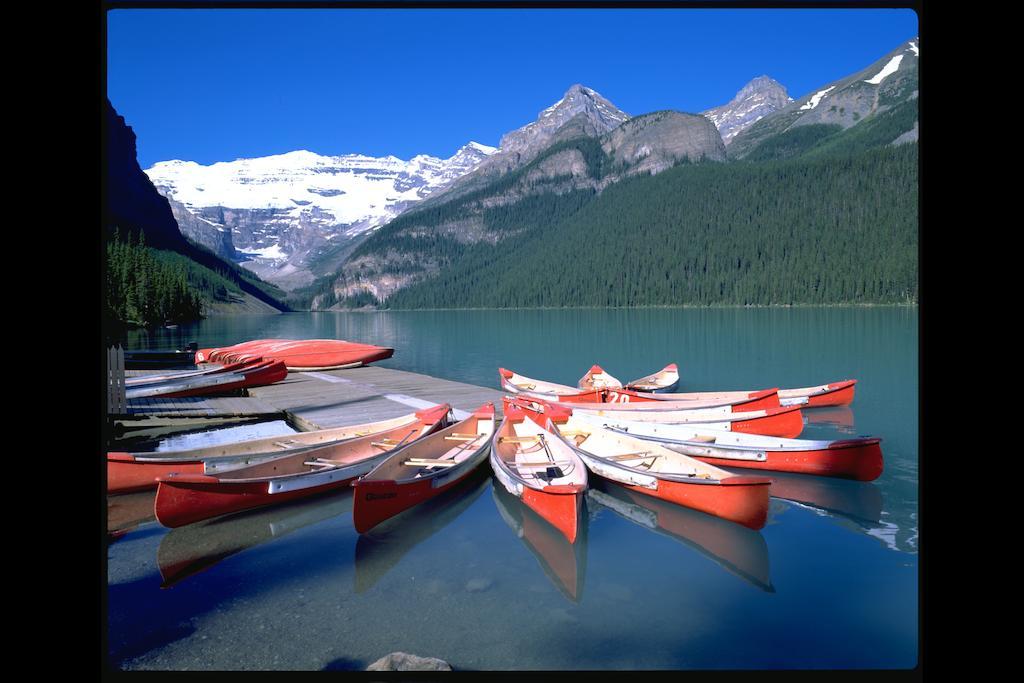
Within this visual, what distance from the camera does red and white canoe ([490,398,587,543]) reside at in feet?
31.9

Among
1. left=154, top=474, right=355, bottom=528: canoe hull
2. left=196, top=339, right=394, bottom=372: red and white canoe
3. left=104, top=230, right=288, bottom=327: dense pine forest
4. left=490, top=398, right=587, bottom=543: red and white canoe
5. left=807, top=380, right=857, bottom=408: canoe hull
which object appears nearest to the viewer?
left=490, top=398, right=587, bottom=543: red and white canoe

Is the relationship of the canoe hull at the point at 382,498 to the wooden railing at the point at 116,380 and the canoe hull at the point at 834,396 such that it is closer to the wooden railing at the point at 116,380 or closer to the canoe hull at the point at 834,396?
the wooden railing at the point at 116,380

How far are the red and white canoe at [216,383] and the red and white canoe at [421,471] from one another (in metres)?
13.0

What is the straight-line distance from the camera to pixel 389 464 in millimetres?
11914

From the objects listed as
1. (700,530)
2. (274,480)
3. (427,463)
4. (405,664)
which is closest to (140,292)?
(274,480)

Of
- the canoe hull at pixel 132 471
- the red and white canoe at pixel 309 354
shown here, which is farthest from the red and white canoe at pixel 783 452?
the red and white canoe at pixel 309 354

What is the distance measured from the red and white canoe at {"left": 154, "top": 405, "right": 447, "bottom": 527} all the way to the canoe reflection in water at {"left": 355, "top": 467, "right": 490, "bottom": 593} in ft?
4.37

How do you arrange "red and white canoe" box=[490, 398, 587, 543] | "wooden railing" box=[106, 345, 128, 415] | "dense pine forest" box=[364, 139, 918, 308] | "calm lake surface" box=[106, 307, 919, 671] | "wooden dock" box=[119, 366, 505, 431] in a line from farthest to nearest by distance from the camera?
"dense pine forest" box=[364, 139, 918, 308], "wooden dock" box=[119, 366, 505, 431], "wooden railing" box=[106, 345, 128, 415], "red and white canoe" box=[490, 398, 587, 543], "calm lake surface" box=[106, 307, 919, 671]

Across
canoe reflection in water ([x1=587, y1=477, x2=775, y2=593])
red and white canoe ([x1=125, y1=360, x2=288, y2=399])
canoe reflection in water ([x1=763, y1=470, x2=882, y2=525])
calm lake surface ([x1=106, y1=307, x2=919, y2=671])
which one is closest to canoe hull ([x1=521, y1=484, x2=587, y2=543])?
calm lake surface ([x1=106, y1=307, x2=919, y2=671])

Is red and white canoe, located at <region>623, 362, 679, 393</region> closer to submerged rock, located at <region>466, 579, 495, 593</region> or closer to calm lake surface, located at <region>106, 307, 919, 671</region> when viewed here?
calm lake surface, located at <region>106, 307, 919, 671</region>

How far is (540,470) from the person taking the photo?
40.4ft

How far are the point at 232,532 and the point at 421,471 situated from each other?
3593mm
